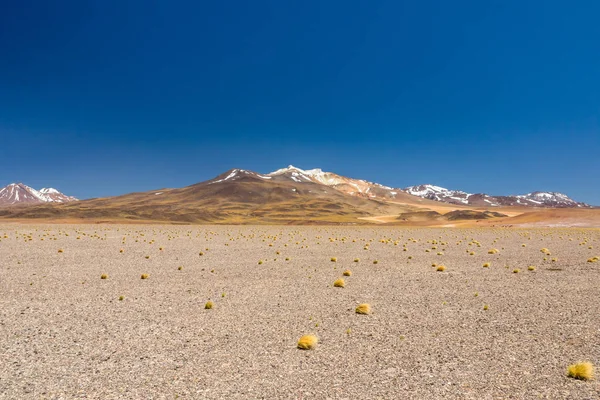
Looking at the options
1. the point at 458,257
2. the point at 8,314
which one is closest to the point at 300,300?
the point at 8,314

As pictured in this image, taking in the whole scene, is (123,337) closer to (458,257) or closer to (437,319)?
(437,319)

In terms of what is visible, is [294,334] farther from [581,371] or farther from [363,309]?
[581,371]

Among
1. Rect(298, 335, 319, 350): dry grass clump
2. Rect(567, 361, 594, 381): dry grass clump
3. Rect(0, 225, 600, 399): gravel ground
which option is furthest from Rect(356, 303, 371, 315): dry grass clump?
Rect(567, 361, 594, 381): dry grass clump

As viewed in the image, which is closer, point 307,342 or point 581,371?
point 581,371

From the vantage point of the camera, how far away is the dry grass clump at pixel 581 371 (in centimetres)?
789

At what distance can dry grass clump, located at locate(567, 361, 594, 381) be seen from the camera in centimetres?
789

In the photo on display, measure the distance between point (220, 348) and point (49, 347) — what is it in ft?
14.6

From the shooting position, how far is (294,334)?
36.6 feet

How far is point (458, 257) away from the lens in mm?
30156

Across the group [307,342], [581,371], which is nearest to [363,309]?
[307,342]

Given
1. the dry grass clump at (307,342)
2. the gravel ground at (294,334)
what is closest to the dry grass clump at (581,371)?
the gravel ground at (294,334)

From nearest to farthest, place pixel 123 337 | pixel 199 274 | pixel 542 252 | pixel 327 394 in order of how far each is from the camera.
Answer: pixel 327 394, pixel 123 337, pixel 199 274, pixel 542 252

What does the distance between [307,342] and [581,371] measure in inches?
236

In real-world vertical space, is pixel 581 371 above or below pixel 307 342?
above
